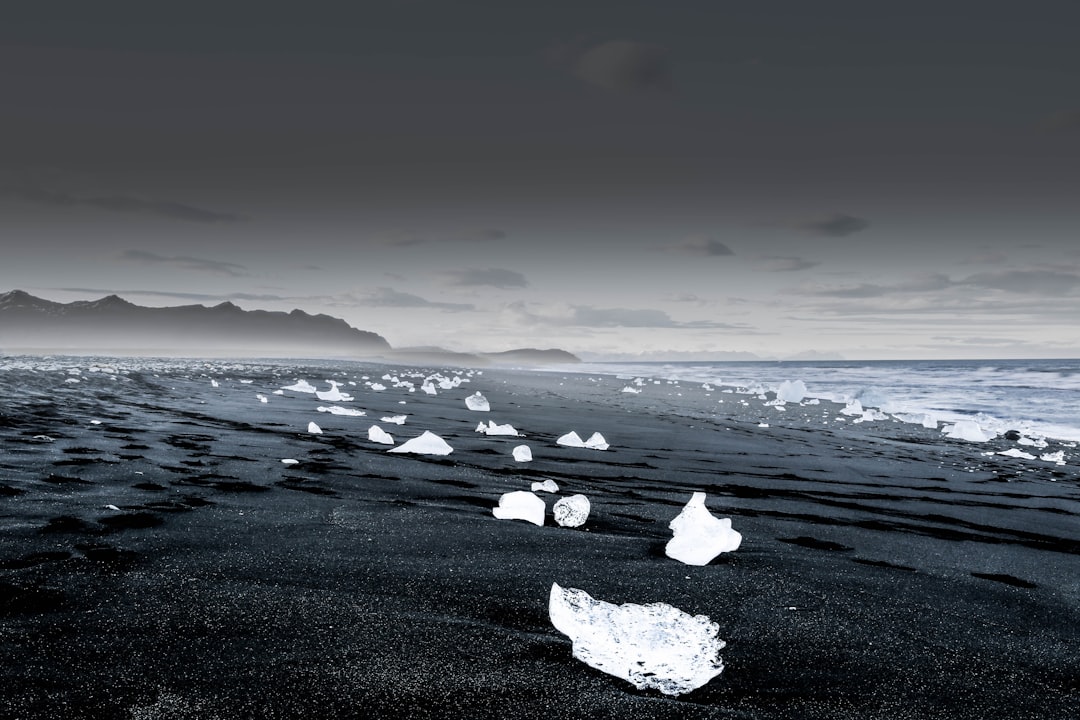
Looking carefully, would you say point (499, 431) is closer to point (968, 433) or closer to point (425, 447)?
point (425, 447)

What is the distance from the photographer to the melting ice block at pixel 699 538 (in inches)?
99.7

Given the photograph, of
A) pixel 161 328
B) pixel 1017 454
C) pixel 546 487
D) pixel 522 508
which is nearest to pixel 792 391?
pixel 1017 454

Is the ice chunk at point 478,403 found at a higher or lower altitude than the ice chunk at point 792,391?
lower

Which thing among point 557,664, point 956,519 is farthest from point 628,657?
point 956,519

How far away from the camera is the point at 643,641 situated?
1.63m

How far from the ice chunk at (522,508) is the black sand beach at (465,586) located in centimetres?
6

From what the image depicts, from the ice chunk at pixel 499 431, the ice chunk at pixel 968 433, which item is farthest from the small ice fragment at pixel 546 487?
the ice chunk at pixel 968 433

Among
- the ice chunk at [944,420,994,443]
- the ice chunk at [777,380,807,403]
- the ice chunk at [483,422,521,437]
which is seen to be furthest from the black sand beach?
the ice chunk at [777,380,807,403]

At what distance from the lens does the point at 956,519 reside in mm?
3793

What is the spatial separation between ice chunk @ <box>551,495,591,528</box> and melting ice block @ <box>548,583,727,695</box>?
1180 millimetres

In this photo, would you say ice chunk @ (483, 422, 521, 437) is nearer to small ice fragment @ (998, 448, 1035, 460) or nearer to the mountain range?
small ice fragment @ (998, 448, 1035, 460)

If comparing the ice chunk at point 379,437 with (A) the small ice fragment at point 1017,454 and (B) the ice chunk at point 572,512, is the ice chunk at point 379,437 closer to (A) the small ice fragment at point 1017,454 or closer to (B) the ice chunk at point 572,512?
(B) the ice chunk at point 572,512

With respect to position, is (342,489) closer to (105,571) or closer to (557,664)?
(105,571)

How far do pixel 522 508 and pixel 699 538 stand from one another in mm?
902
